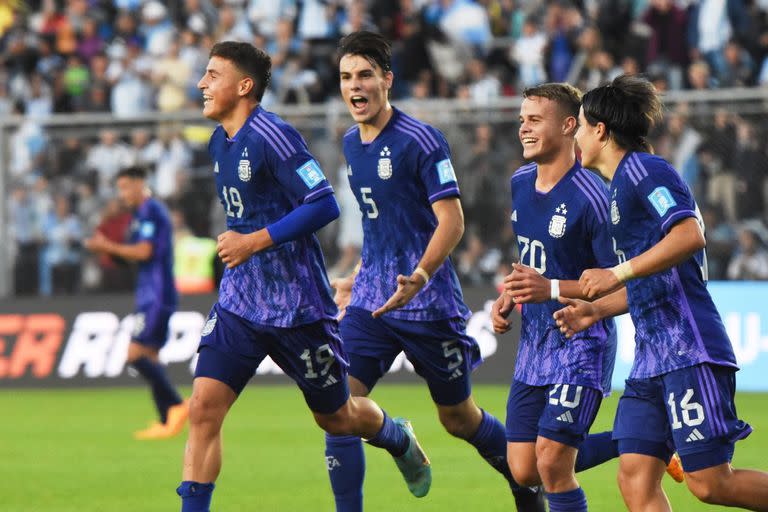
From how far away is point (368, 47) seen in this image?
798 cm

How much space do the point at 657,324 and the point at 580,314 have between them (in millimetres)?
359

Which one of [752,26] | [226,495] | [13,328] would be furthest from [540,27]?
[226,495]

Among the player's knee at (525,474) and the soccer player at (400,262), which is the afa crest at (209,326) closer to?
the soccer player at (400,262)

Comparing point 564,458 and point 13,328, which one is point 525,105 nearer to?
point 564,458

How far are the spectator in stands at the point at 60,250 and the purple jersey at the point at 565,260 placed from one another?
40.4 feet

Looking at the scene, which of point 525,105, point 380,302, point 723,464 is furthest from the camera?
point 380,302

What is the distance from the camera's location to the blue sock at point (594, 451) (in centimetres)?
740

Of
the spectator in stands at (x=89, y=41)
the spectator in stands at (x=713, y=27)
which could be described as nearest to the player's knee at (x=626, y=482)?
the spectator in stands at (x=713, y=27)

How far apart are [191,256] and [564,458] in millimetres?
12628

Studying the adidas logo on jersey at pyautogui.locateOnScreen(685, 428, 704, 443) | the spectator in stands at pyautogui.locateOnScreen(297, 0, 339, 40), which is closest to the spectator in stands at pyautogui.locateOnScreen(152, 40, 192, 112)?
the spectator in stands at pyautogui.locateOnScreen(297, 0, 339, 40)

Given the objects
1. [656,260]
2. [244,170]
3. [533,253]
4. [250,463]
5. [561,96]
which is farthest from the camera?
[250,463]

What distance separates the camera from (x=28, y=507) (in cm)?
897

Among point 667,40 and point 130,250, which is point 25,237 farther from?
point 667,40

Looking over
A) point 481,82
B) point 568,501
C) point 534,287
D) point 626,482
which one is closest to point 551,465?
point 568,501
